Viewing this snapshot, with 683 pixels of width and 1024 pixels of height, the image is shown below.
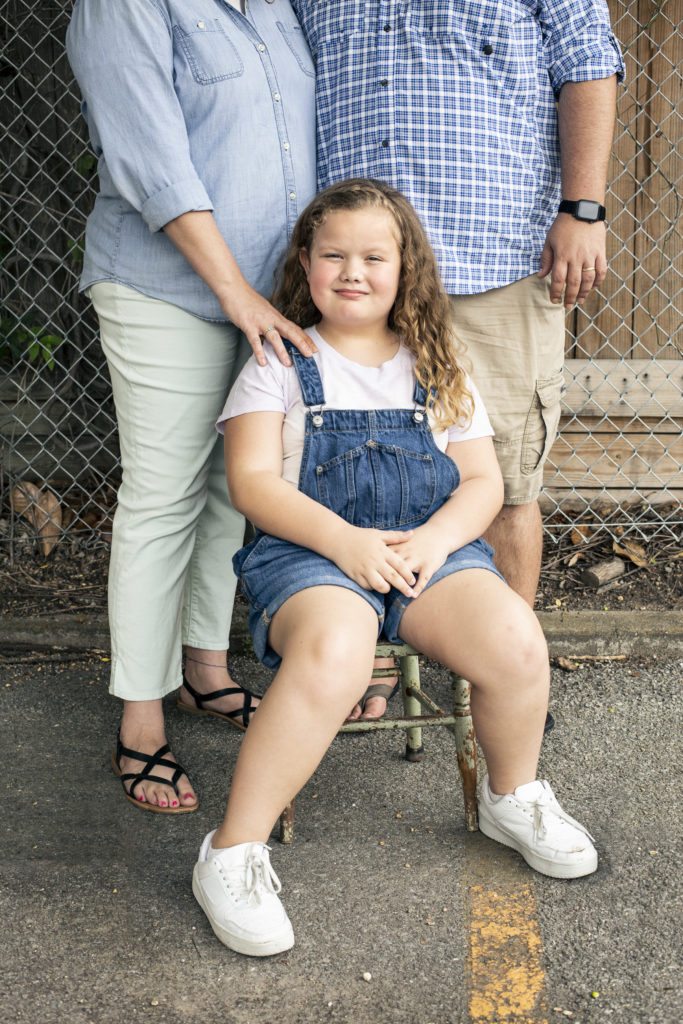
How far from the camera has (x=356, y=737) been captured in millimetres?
2855

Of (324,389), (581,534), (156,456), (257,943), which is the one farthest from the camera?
(581,534)

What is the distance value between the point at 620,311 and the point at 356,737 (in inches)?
78.8

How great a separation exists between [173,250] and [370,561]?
3.05 feet

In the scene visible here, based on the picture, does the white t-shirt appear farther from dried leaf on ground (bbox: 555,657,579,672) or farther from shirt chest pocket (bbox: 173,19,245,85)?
dried leaf on ground (bbox: 555,657,579,672)

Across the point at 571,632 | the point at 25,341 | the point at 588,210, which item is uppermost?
the point at 588,210

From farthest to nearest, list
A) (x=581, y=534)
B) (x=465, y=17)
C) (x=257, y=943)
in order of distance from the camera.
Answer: (x=581, y=534) → (x=465, y=17) → (x=257, y=943)

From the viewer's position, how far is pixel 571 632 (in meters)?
3.35

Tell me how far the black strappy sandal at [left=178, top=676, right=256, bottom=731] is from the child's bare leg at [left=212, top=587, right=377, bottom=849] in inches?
33.5

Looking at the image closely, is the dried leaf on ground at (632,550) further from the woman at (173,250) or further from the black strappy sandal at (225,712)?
the woman at (173,250)

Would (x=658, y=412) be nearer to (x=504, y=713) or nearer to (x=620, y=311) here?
(x=620, y=311)

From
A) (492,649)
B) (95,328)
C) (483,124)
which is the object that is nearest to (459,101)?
(483,124)

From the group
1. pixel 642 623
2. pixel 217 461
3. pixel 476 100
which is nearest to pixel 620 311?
pixel 642 623

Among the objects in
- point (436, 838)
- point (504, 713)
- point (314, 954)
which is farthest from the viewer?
point (436, 838)

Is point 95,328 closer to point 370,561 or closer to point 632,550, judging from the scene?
point 632,550
